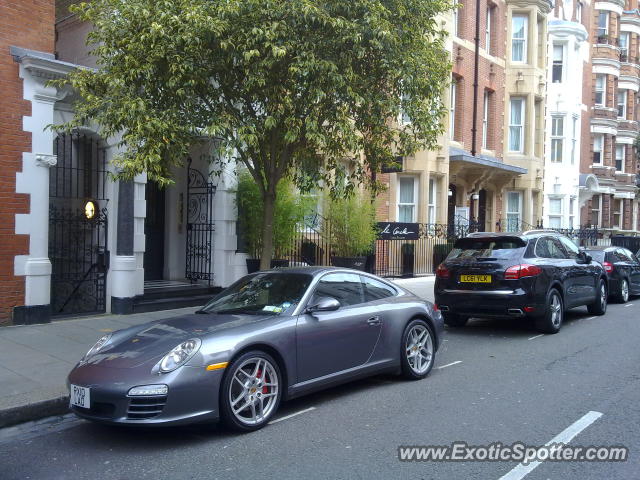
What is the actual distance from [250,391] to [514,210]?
22.2m

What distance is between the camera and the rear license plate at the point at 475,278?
381 inches

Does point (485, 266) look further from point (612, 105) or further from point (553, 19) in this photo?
point (612, 105)

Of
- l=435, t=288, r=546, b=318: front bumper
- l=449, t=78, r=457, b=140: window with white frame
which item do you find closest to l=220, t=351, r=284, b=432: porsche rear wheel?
l=435, t=288, r=546, b=318: front bumper

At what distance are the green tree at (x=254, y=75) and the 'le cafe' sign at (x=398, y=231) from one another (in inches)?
300

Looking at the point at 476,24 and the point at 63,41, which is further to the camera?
the point at 476,24

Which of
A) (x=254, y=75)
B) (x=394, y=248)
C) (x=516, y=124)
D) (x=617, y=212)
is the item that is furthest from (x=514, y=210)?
(x=254, y=75)

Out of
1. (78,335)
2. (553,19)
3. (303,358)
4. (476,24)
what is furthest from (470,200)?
(303,358)

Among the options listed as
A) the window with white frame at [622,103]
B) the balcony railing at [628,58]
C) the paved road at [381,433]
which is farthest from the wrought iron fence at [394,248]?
the balcony railing at [628,58]

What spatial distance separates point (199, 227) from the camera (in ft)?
43.6

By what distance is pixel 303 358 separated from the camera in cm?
573

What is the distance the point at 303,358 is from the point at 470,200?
61.2 ft

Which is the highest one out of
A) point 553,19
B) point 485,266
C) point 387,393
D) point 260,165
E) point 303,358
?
point 553,19

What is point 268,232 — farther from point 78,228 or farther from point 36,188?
point 78,228

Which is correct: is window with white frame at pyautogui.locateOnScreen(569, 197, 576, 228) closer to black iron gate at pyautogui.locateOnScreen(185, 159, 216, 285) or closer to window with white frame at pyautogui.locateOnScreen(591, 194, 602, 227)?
window with white frame at pyautogui.locateOnScreen(591, 194, 602, 227)
